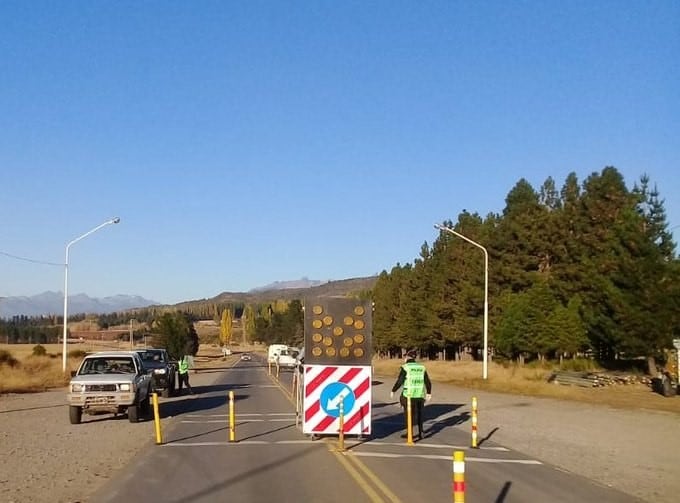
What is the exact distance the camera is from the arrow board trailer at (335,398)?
18219mm

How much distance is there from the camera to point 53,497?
1189cm

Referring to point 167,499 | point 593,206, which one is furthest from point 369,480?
point 593,206

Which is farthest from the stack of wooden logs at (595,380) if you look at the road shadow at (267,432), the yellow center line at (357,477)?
the yellow center line at (357,477)

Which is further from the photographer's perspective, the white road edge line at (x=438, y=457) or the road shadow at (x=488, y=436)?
the road shadow at (x=488, y=436)

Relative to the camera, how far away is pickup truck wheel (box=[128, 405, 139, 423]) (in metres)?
24.4

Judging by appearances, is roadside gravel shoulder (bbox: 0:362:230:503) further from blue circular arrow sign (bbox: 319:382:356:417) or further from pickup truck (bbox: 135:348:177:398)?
pickup truck (bbox: 135:348:177:398)

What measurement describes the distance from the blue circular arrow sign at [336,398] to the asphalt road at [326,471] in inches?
27.6

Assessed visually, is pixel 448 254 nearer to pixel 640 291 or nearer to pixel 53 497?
pixel 640 291

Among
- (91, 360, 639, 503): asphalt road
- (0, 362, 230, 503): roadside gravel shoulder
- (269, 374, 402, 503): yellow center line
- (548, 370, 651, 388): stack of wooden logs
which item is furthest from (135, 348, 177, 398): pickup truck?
(548, 370, 651, 388): stack of wooden logs

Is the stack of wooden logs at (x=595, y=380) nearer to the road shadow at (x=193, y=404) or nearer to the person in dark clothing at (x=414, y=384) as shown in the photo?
the road shadow at (x=193, y=404)

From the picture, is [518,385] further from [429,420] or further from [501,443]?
[501,443]

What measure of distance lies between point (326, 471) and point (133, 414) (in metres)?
12.0

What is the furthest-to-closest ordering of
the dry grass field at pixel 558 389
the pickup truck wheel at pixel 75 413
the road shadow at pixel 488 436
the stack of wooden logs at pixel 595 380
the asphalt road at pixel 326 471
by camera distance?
the stack of wooden logs at pixel 595 380 < the dry grass field at pixel 558 389 < the pickup truck wheel at pixel 75 413 < the road shadow at pixel 488 436 < the asphalt road at pixel 326 471

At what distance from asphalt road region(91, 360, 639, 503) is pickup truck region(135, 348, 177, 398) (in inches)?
529
